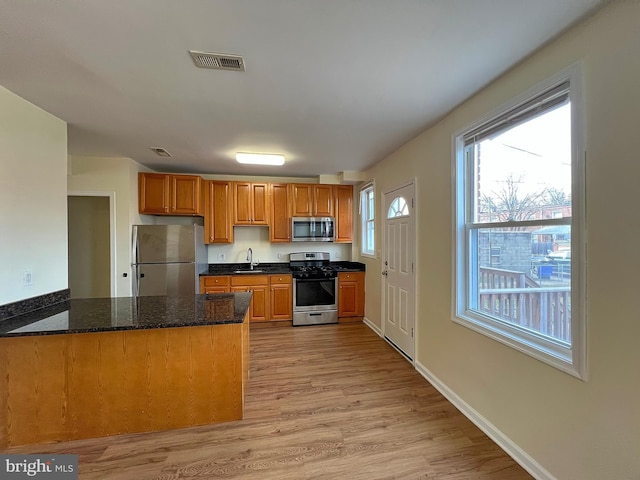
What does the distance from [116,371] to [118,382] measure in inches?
3.2

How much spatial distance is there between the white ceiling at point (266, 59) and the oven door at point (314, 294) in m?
2.46

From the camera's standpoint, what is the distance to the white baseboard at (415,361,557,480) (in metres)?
1.66

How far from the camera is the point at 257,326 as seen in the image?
4508 millimetres

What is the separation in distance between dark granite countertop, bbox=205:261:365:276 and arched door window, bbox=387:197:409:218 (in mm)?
1370

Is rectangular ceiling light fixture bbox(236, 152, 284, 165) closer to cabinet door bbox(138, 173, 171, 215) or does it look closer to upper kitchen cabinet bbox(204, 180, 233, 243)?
upper kitchen cabinet bbox(204, 180, 233, 243)

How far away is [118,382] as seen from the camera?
1994mm

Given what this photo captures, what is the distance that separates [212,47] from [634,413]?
2717mm

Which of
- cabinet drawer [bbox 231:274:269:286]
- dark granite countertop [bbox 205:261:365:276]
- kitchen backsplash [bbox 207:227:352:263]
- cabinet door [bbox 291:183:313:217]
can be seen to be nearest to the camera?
cabinet drawer [bbox 231:274:269:286]

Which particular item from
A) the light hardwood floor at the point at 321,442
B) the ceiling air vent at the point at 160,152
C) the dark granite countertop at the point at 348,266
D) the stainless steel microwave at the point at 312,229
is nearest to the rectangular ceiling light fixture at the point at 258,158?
the ceiling air vent at the point at 160,152

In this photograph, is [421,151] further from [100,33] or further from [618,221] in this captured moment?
[100,33]

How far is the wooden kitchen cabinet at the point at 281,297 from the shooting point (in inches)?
177

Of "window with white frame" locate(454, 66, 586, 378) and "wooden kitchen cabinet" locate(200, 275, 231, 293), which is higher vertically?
"window with white frame" locate(454, 66, 586, 378)

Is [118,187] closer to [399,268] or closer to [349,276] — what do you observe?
[349,276]

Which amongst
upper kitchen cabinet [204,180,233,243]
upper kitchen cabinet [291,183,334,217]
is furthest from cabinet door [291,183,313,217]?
upper kitchen cabinet [204,180,233,243]
